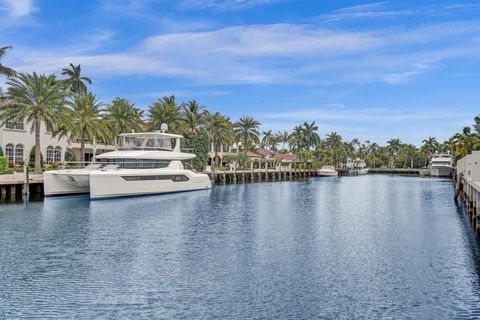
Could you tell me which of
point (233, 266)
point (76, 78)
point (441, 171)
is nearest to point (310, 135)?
Result: point (441, 171)

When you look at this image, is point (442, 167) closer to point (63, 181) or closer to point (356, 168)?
point (356, 168)

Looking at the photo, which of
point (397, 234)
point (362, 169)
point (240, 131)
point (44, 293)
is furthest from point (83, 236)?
point (362, 169)

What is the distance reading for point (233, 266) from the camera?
19.4 meters

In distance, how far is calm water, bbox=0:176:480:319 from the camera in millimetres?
14438

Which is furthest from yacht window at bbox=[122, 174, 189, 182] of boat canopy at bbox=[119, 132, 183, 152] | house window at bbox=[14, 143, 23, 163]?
house window at bbox=[14, 143, 23, 163]

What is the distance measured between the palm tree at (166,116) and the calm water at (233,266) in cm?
4093

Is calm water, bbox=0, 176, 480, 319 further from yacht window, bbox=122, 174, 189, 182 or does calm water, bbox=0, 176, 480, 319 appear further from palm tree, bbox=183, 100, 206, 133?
palm tree, bbox=183, 100, 206, 133

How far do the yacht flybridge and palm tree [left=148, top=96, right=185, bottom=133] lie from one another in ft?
66.3

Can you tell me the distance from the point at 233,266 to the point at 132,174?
30.0m

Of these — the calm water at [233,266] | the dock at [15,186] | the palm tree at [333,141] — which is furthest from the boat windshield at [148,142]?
the palm tree at [333,141]

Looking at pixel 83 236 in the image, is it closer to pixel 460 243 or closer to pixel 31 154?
pixel 460 243

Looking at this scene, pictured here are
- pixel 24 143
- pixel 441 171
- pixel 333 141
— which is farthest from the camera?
pixel 333 141

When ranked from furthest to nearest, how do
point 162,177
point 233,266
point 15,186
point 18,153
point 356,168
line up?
point 356,168 < point 18,153 < point 162,177 < point 15,186 < point 233,266

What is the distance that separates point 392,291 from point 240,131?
90672 millimetres
